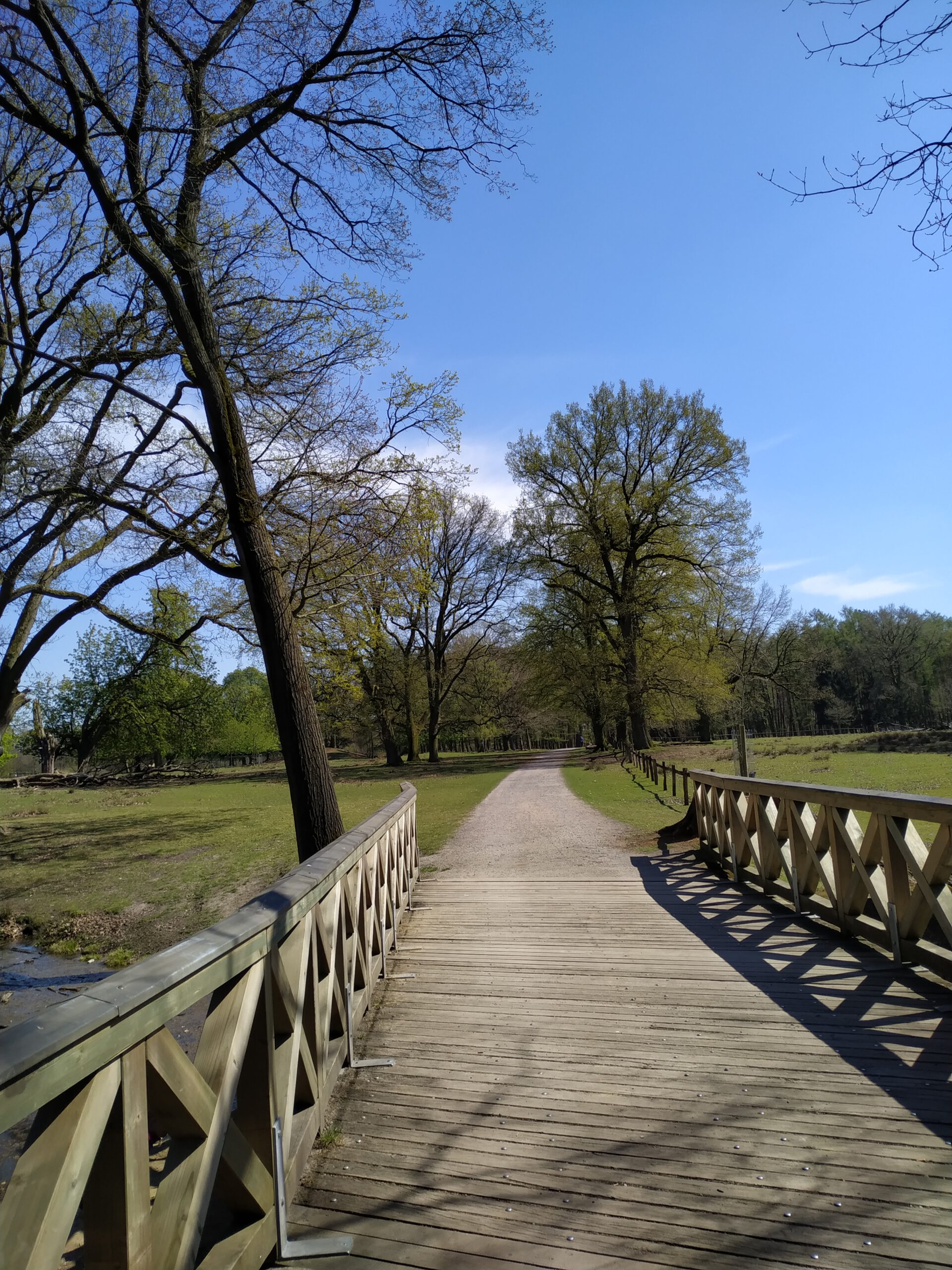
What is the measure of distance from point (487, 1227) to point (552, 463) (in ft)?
105

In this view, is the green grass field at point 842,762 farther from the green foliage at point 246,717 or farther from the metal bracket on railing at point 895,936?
the green foliage at point 246,717

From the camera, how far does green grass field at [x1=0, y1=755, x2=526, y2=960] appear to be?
36.1ft

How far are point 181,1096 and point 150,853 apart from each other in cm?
1510

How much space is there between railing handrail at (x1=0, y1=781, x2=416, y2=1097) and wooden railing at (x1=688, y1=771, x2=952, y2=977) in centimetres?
353

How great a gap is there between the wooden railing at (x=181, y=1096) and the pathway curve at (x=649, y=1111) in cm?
39

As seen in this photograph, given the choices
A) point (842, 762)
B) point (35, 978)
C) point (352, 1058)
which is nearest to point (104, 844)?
point (35, 978)

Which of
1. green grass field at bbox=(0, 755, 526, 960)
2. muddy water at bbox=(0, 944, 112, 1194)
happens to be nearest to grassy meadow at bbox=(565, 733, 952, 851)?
→ green grass field at bbox=(0, 755, 526, 960)

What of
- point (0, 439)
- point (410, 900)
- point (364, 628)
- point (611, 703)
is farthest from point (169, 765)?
point (611, 703)

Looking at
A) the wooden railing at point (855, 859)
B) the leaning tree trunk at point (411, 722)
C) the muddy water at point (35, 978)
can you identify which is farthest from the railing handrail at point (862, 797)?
the leaning tree trunk at point (411, 722)

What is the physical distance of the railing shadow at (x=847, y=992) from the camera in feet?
11.5

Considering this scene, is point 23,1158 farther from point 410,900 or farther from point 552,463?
point 552,463

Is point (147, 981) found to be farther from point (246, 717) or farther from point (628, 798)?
point (246, 717)

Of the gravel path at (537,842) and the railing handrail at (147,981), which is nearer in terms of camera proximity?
the railing handrail at (147,981)

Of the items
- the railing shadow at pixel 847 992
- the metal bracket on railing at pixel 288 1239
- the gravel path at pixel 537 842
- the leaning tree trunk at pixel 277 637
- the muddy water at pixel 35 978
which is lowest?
the muddy water at pixel 35 978
